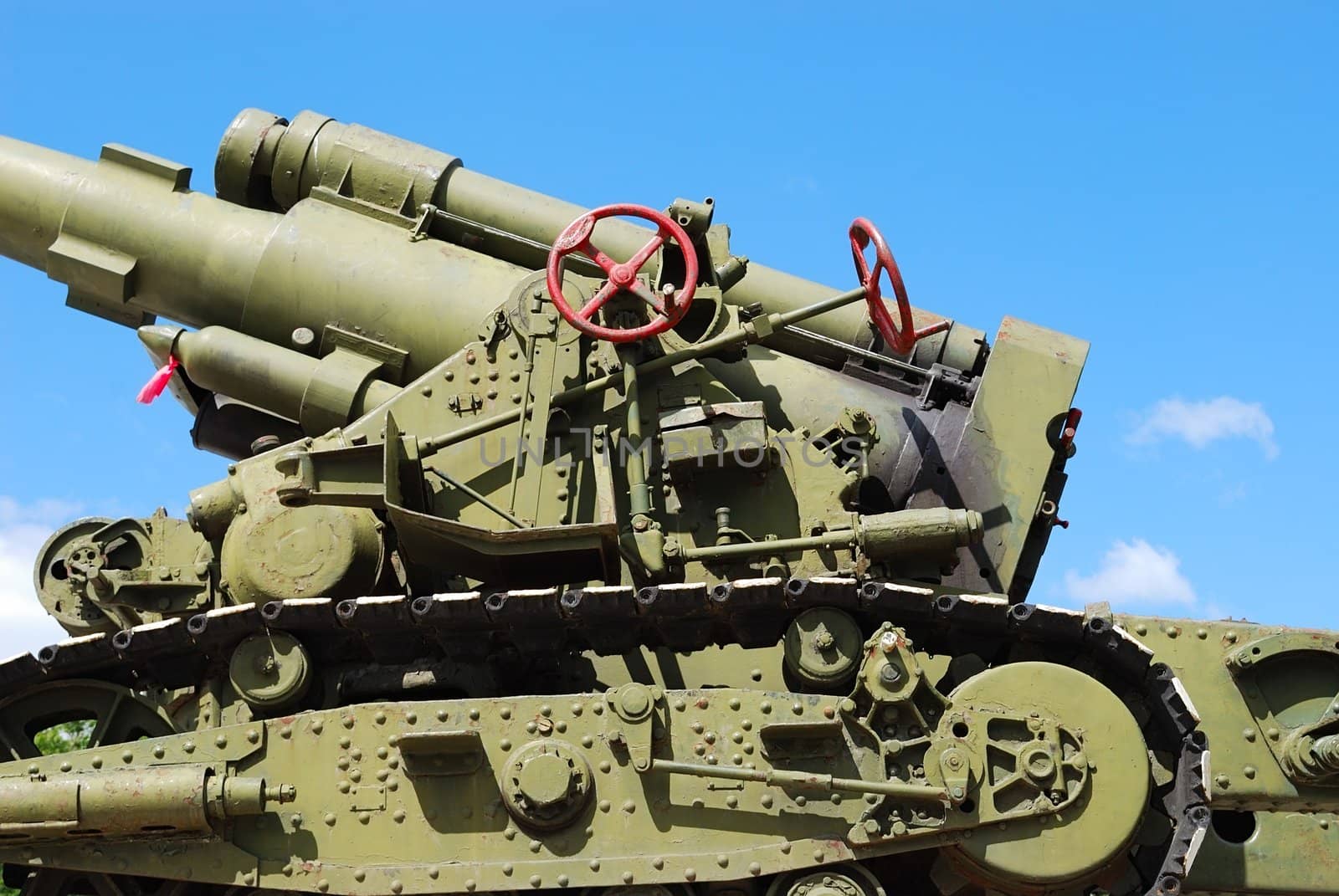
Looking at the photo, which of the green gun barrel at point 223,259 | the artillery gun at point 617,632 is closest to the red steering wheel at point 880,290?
the artillery gun at point 617,632

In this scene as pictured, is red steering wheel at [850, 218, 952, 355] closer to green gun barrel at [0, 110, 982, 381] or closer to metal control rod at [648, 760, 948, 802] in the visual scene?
green gun barrel at [0, 110, 982, 381]

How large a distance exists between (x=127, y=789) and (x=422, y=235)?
16.8 feet

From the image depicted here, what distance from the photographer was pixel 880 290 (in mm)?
11352

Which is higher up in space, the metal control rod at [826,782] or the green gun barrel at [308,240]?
the green gun barrel at [308,240]

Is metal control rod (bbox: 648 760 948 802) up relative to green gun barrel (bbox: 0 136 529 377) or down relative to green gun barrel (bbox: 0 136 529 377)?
down

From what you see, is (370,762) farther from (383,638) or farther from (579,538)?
(579,538)

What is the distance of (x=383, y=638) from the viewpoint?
34.0 ft

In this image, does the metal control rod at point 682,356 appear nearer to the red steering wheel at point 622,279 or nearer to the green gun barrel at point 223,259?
the red steering wheel at point 622,279

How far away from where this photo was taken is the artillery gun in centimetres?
949

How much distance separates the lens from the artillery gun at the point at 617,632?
949 centimetres

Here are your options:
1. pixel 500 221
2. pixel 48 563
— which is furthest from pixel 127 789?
→ pixel 500 221

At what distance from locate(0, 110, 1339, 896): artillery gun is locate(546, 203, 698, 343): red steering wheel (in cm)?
3

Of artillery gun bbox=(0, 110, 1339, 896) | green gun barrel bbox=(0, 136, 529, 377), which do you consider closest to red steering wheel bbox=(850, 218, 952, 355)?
artillery gun bbox=(0, 110, 1339, 896)

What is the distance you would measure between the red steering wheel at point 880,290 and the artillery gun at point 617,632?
32 millimetres
